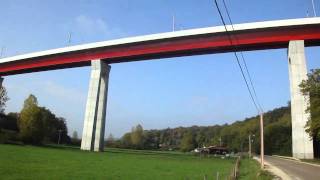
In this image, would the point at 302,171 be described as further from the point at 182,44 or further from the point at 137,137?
the point at 137,137

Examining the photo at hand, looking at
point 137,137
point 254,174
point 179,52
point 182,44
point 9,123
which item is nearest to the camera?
point 254,174

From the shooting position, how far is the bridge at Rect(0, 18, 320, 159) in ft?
158

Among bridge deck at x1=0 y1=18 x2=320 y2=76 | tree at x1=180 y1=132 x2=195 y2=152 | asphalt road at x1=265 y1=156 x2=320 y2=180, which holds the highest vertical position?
bridge deck at x1=0 y1=18 x2=320 y2=76

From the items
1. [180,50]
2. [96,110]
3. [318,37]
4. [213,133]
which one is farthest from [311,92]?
[213,133]

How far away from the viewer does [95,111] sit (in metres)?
63.4

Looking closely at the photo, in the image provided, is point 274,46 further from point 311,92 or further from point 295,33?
point 311,92

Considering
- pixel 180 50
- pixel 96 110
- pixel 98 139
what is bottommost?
pixel 98 139

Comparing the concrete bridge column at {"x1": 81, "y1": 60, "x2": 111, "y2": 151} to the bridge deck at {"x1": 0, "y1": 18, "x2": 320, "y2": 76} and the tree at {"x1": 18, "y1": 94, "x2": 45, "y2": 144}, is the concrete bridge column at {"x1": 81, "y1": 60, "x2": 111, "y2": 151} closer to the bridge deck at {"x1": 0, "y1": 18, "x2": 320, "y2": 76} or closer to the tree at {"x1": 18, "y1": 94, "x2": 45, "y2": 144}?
the bridge deck at {"x1": 0, "y1": 18, "x2": 320, "y2": 76}

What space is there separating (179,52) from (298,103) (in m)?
17.8

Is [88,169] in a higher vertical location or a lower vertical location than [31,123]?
lower

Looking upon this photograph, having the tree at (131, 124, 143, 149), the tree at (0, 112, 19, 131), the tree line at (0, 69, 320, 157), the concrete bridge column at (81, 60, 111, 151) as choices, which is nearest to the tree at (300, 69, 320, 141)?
the tree line at (0, 69, 320, 157)

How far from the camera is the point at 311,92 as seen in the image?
45.2 meters

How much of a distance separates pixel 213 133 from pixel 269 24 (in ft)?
491

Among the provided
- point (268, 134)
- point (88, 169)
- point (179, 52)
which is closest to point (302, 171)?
point (88, 169)
